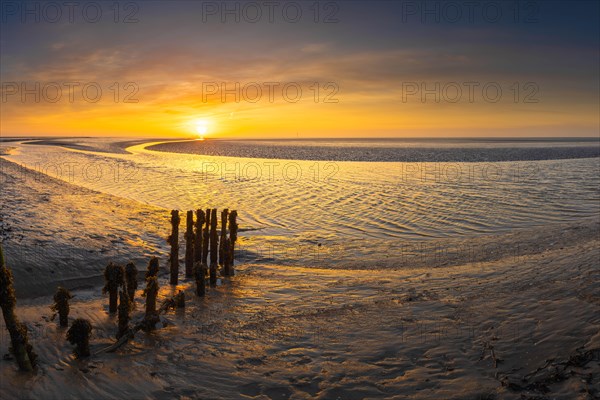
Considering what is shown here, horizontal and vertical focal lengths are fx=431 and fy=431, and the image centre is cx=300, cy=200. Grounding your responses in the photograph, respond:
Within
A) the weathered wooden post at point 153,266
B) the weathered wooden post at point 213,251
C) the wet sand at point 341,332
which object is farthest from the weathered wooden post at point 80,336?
the weathered wooden post at point 213,251

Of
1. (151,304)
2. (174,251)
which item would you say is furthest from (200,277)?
(151,304)

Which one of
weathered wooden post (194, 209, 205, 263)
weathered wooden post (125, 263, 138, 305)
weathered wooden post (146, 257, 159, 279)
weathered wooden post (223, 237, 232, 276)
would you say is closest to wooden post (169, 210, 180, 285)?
weathered wooden post (194, 209, 205, 263)

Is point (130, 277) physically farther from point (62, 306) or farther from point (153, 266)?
point (62, 306)

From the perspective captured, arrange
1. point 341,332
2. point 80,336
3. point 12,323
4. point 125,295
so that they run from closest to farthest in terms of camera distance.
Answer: point 12,323 → point 80,336 → point 125,295 → point 341,332

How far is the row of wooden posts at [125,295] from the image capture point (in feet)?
22.0

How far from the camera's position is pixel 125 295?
8.24 metres

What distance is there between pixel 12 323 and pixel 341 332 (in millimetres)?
5806

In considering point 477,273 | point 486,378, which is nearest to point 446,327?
point 486,378

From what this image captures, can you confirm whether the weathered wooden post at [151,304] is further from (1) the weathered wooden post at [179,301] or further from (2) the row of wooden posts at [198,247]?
(2) the row of wooden posts at [198,247]

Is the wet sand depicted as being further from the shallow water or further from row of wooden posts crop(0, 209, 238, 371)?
the shallow water

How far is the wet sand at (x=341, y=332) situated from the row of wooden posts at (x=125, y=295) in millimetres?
261

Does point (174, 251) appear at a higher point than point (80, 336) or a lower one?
higher

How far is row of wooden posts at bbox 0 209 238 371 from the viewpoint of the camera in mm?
6699

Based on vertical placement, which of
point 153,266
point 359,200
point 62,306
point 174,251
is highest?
point 359,200
